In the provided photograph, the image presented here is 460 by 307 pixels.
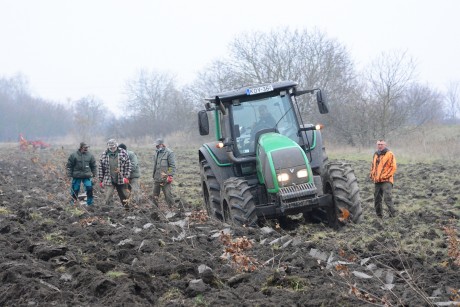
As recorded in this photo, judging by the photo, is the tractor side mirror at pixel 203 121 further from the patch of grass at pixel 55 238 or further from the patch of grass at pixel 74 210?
the patch of grass at pixel 74 210

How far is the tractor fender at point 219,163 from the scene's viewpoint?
373 inches

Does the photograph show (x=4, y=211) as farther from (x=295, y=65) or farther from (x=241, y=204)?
(x=295, y=65)

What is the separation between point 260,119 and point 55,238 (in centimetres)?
339

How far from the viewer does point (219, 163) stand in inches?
376

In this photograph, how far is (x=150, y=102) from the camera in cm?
7194

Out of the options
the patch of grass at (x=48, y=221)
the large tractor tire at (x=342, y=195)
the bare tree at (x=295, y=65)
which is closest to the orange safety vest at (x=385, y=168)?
the large tractor tire at (x=342, y=195)

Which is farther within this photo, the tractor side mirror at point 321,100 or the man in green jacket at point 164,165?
the man in green jacket at point 164,165

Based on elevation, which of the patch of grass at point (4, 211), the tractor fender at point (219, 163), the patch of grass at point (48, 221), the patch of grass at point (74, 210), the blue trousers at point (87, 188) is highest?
the tractor fender at point (219, 163)

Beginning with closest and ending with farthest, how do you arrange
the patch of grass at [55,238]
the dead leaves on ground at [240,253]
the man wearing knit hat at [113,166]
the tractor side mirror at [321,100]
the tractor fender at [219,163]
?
the dead leaves on ground at [240,253]
the patch of grass at [55,238]
the tractor side mirror at [321,100]
the tractor fender at [219,163]
the man wearing knit hat at [113,166]

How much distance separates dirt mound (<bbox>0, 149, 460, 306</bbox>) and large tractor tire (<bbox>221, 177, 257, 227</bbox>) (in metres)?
0.24

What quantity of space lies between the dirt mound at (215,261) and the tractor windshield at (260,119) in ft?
4.33

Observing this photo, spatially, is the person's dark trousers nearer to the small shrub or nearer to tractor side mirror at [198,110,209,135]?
tractor side mirror at [198,110,209,135]

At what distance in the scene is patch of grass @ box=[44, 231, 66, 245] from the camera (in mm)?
7685

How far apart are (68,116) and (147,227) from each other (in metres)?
95.4
